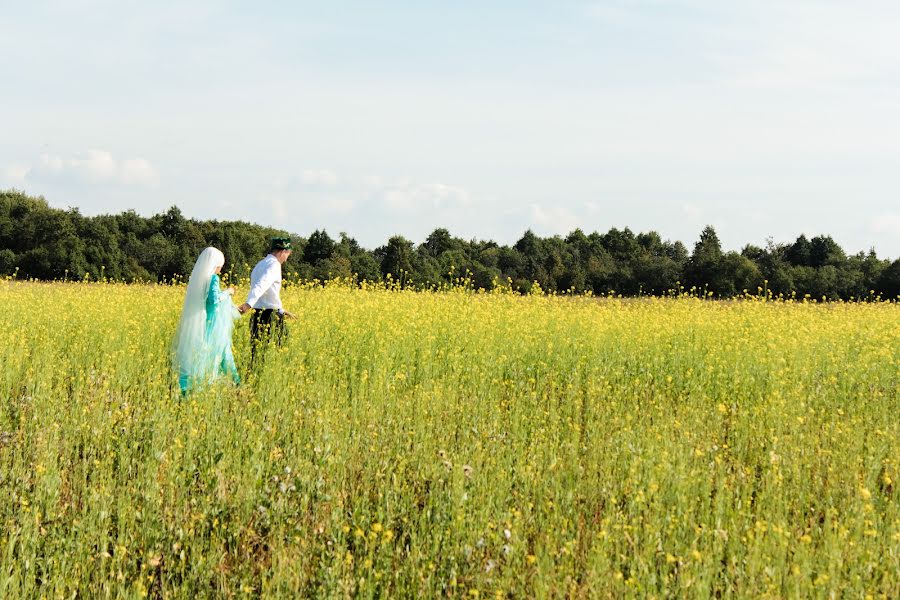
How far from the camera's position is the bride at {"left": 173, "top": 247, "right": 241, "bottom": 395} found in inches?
297

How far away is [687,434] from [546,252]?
45.8 meters

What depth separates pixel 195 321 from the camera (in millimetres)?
7652

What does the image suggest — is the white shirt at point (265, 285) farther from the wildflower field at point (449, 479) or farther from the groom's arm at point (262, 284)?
the wildflower field at point (449, 479)

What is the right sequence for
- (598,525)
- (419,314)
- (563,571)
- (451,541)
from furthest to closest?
(419,314) → (598,525) → (451,541) → (563,571)

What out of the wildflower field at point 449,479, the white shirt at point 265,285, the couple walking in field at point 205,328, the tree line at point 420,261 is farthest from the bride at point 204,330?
the tree line at point 420,261

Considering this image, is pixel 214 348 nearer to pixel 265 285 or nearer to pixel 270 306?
pixel 265 285

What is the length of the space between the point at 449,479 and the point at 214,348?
11.6ft

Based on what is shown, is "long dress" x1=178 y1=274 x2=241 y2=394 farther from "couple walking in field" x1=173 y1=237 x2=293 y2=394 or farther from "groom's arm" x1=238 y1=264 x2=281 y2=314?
"groom's arm" x1=238 y1=264 x2=281 y2=314

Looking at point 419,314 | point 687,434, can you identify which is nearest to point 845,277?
point 419,314

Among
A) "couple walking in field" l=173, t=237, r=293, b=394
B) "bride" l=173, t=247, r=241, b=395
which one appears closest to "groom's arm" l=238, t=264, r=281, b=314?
"couple walking in field" l=173, t=237, r=293, b=394

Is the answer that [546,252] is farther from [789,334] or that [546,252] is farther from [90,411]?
[90,411]

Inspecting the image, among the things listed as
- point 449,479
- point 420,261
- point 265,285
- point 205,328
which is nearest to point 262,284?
point 265,285

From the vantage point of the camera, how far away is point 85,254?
35094 mm

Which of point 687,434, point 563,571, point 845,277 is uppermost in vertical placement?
point 845,277
